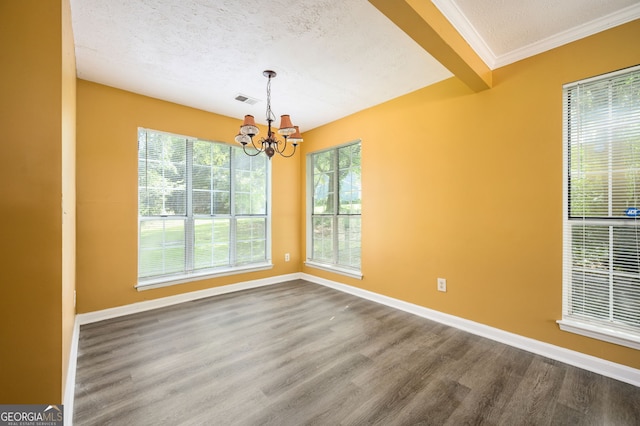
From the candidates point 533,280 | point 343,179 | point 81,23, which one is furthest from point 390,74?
point 81,23

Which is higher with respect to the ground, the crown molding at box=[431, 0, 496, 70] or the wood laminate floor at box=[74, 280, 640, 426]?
the crown molding at box=[431, 0, 496, 70]

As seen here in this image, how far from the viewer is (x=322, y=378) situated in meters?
1.95

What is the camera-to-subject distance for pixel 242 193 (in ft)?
13.9

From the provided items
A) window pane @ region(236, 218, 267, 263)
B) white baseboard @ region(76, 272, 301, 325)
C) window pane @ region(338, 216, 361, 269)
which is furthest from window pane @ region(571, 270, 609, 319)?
window pane @ region(236, 218, 267, 263)

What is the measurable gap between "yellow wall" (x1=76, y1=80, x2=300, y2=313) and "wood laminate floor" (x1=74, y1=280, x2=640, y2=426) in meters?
0.45

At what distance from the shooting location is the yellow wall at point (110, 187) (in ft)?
9.54

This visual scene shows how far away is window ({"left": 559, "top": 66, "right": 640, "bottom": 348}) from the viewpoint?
1.93m

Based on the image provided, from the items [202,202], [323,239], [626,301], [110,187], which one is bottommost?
[626,301]

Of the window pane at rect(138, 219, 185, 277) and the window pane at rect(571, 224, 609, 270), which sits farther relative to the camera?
the window pane at rect(138, 219, 185, 277)

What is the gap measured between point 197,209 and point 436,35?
3.43 m

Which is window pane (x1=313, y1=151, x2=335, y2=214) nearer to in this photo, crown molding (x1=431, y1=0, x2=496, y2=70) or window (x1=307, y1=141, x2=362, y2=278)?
window (x1=307, y1=141, x2=362, y2=278)

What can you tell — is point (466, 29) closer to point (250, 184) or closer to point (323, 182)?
point (323, 182)

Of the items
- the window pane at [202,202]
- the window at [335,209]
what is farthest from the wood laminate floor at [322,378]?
the window pane at [202,202]

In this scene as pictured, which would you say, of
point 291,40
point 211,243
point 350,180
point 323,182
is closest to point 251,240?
point 211,243
